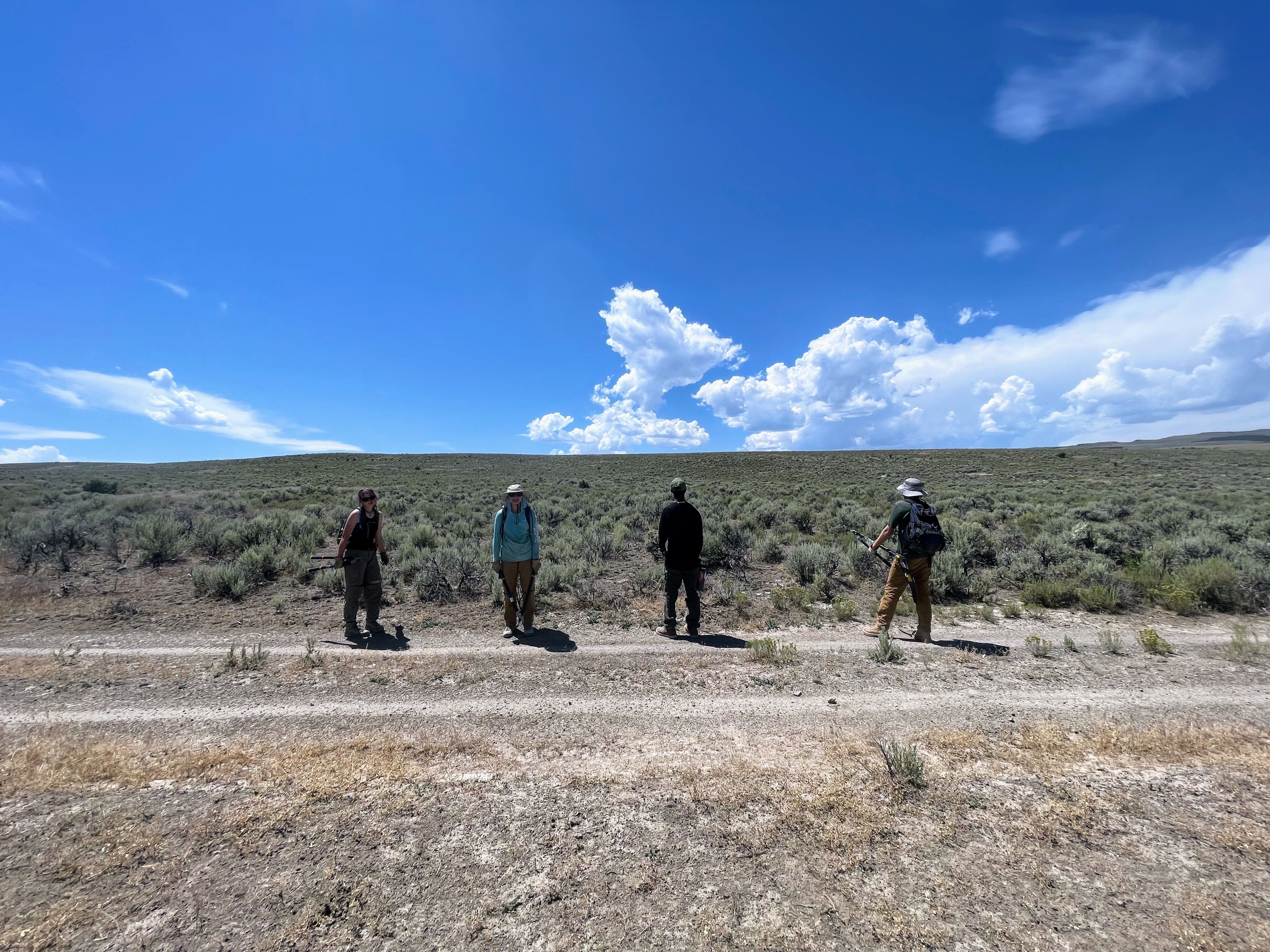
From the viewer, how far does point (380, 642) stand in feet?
22.7

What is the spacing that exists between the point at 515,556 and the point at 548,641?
1274 mm

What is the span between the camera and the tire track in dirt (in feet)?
15.1

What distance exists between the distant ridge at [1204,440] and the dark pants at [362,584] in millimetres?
145850

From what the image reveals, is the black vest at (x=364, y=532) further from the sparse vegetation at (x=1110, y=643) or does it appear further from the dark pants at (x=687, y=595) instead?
the sparse vegetation at (x=1110, y=643)

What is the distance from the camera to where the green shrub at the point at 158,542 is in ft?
35.6

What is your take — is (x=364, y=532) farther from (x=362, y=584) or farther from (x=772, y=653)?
(x=772, y=653)

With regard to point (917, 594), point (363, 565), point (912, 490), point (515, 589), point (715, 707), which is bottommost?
point (715, 707)

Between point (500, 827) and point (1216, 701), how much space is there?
6.61 meters

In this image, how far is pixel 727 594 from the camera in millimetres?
8938

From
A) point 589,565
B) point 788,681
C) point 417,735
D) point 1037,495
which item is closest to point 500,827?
point 417,735

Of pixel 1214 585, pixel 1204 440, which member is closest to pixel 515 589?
pixel 1214 585

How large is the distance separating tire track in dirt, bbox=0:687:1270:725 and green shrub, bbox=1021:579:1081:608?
3314mm

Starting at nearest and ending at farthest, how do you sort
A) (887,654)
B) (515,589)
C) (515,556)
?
(887,654), (515,556), (515,589)

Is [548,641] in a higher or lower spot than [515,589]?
lower
